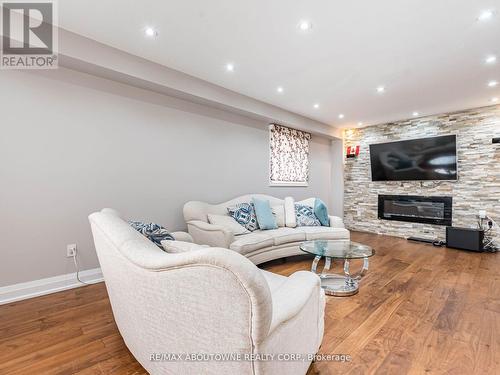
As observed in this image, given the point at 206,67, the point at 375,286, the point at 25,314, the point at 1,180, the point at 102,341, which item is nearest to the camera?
the point at 102,341

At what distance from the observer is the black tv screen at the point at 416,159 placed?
15.9 feet

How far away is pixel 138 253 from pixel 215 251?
1.33 feet

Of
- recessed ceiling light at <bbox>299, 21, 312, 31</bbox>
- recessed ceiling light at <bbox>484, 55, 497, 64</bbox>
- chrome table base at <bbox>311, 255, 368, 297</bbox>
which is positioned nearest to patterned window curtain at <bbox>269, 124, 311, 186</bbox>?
chrome table base at <bbox>311, 255, 368, 297</bbox>

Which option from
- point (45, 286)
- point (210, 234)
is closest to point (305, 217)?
point (210, 234)

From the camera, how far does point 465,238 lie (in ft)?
14.2

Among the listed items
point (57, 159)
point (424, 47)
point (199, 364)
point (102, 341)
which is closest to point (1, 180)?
point (57, 159)

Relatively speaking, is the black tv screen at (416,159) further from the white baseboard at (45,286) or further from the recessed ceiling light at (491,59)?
the white baseboard at (45,286)

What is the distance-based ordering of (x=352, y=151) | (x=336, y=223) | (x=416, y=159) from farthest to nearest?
1. (x=352, y=151)
2. (x=416, y=159)
3. (x=336, y=223)

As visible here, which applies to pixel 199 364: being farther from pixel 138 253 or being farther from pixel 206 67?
pixel 206 67

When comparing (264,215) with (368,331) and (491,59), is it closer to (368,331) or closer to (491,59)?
(368,331)

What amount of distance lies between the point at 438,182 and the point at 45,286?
650cm

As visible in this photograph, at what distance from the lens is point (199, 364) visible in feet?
3.01

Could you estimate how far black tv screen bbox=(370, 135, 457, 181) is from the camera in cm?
484

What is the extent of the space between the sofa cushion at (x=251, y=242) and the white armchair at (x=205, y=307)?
1.72 metres
